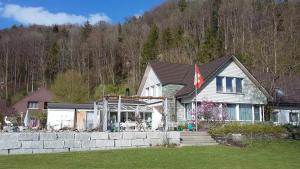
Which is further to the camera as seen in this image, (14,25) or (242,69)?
(14,25)

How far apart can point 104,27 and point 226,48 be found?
43.9 metres

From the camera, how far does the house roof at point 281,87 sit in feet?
118

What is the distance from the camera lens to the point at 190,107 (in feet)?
111

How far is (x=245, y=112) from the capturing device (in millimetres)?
34812

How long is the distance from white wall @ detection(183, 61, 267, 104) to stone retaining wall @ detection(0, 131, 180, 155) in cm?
1095

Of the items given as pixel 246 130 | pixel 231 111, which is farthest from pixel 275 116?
pixel 246 130

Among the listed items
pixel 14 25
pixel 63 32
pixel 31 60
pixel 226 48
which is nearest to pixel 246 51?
pixel 226 48

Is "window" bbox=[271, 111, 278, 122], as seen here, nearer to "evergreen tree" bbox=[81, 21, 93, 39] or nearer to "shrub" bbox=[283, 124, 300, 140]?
"shrub" bbox=[283, 124, 300, 140]

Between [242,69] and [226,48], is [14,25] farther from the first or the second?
[242,69]

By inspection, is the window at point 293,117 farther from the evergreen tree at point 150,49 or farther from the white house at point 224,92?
the evergreen tree at point 150,49

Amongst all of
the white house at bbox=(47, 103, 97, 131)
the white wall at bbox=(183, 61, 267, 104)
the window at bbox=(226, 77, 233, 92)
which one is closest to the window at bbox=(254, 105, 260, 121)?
the white wall at bbox=(183, 61, 267, 104)

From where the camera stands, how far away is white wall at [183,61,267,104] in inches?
1312

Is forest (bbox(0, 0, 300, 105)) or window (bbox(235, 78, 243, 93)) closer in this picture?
window (bbox(235, 78, 243, 93))

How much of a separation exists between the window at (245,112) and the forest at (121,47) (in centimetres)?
1494
